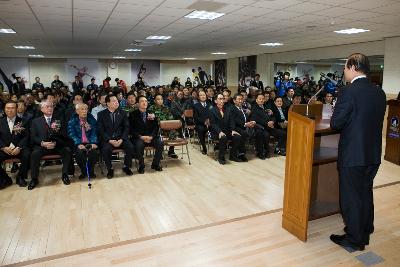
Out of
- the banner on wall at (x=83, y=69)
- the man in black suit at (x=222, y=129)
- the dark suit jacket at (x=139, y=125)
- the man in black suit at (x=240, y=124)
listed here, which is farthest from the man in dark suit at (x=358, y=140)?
the banner on wall at (x=83, y=69)

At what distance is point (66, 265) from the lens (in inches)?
101

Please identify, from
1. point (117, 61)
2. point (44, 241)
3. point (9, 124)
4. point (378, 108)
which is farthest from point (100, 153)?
point (117, 61)

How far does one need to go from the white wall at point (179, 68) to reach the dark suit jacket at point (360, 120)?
18.9 meters

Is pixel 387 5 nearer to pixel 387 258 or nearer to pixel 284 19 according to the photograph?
pixel 284 19

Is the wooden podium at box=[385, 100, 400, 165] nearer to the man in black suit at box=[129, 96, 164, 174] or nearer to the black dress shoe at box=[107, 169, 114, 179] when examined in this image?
the man in black suit at box=[129, 96, 164, 174]

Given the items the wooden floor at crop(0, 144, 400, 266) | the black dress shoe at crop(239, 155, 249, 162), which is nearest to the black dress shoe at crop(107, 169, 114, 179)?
the wooden floor at crop(0, 144, 400, 266)

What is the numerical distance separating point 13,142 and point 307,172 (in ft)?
14.1

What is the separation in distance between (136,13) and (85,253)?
4.70 m

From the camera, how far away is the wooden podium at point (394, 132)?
5.55 m

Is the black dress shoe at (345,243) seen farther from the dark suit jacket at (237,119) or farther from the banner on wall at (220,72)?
the banner on wall at (220,72)

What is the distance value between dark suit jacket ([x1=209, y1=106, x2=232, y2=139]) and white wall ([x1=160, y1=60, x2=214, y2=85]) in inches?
600

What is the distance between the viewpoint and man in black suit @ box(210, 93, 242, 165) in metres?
5.82

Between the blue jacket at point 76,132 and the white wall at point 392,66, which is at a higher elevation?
the white wall at point 392,66

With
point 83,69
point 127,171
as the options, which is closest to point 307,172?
point 127,171
